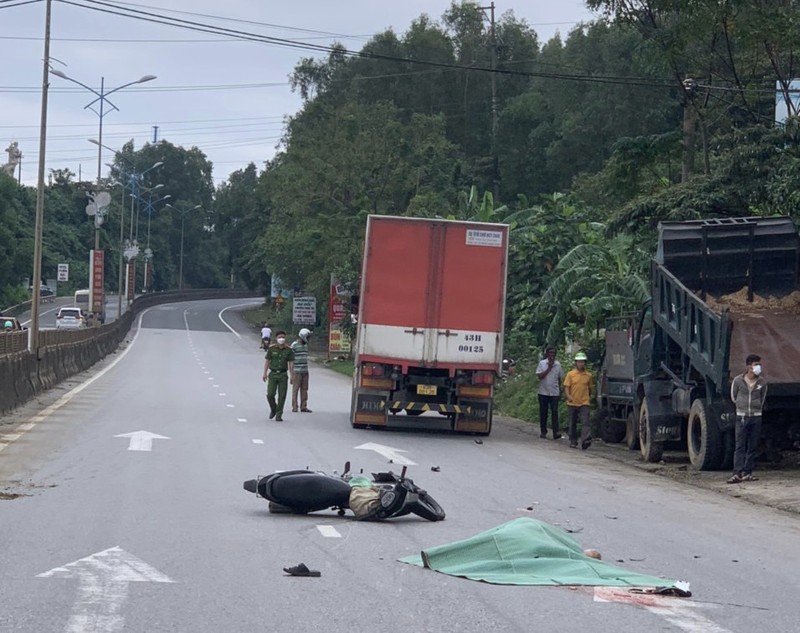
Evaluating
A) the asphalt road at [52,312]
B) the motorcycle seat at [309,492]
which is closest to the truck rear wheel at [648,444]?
the motorcycle seat at [309,492]

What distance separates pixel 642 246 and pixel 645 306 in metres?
10.7

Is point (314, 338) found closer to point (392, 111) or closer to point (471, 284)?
point (392, 111)

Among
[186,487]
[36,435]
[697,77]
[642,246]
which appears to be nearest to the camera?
[186,487]

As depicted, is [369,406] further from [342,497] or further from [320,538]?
[320,538]

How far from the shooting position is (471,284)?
23.4m

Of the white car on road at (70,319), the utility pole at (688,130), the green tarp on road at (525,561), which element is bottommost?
the white car on road at (70,319)

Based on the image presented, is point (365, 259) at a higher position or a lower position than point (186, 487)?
higher

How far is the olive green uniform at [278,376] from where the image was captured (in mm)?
25375

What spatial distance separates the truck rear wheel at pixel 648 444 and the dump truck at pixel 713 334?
0.02 metres

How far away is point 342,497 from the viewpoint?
11.9 meters

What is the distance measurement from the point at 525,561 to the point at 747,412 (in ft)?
26.5

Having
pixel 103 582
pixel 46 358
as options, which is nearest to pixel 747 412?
pixel 103 582

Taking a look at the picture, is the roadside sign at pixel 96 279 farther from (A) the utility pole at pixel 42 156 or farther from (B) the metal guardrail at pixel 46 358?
(A) the utility pole at pixel 42 156

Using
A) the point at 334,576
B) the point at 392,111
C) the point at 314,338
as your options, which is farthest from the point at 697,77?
the point at 314,338
